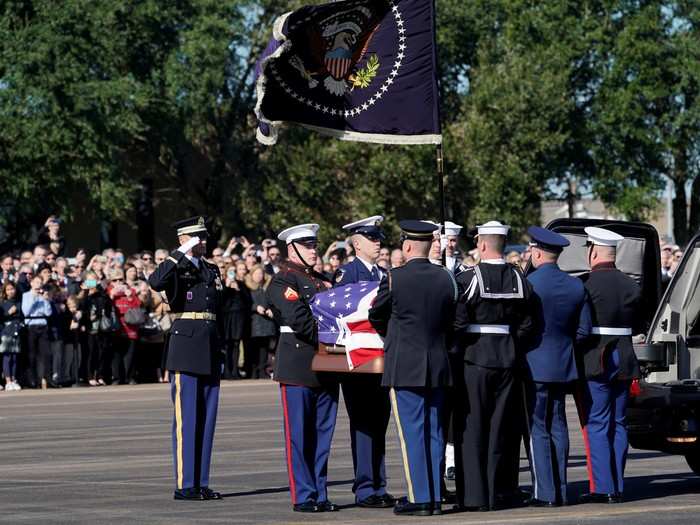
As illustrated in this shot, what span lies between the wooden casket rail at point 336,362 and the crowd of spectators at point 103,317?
11.5 meters

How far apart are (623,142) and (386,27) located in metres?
45.9

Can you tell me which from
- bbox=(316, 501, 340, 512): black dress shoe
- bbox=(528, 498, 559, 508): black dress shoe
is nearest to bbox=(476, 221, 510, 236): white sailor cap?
bbox=(528, 498, 559, 508): black dress shoe

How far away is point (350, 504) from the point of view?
1283 cm

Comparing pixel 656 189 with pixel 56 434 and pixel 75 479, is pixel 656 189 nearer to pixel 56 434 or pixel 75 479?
pixel 56 434

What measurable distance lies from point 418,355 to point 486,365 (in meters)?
0.57

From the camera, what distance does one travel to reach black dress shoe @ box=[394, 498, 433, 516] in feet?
38.9

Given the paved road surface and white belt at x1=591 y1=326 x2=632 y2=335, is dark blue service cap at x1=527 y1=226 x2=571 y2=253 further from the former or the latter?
the paved road surface

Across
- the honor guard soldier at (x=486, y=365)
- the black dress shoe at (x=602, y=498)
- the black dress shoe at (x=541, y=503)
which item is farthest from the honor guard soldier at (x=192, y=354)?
the black dress shoe at (x=602, y=498)

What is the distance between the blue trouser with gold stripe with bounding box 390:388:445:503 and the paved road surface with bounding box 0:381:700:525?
0.24 meters

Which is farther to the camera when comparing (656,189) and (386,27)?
(656,189)

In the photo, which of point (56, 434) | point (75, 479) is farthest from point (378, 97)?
point (56, 434)

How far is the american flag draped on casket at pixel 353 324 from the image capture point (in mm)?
12219

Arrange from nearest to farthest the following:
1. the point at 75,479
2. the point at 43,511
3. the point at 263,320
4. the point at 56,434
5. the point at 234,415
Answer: the point at 43,511
the point at 75,479
the point at 56,434
the point at 234,415
the point at 263,320

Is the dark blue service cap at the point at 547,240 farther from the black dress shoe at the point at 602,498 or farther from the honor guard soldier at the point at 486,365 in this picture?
the black dress shoe at the point at 602,498
